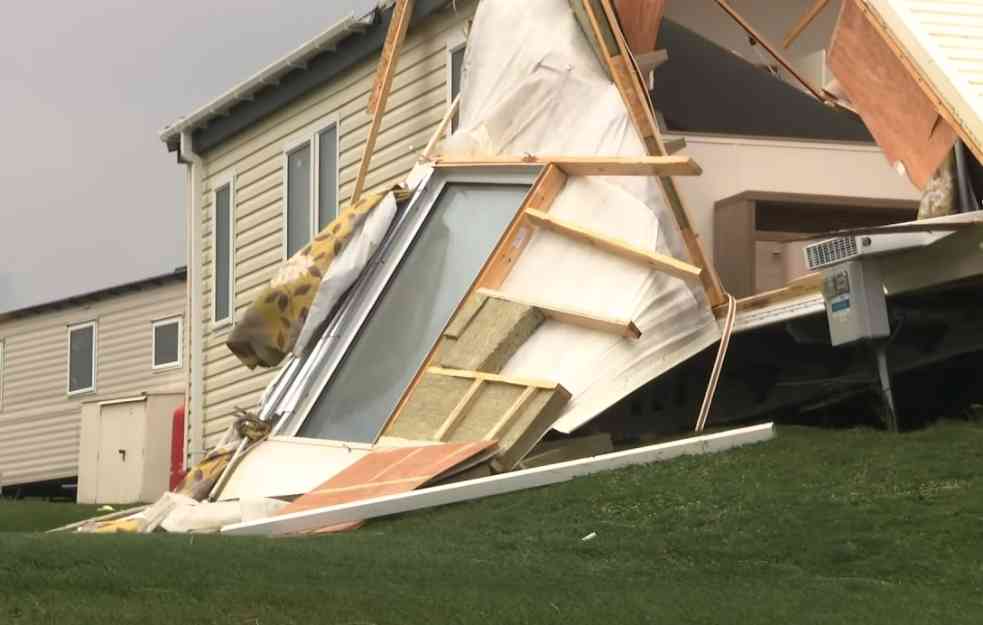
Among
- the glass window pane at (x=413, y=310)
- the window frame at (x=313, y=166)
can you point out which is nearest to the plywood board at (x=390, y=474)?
the glass window pane at (x=413, y=310)

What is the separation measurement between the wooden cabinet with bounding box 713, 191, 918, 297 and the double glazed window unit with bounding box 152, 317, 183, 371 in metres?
16.5

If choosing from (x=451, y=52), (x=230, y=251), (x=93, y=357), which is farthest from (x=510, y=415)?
(x=93, y=357)

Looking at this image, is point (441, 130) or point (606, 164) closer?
point (606, 164)

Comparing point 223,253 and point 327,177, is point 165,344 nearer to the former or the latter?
point 223,253

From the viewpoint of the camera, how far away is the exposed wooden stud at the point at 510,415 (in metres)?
9.01

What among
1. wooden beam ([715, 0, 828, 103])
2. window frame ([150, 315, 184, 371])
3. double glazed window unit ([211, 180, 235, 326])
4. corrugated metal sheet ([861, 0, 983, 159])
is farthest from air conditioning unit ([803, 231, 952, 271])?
window frame ([150, 315, 184, 371])

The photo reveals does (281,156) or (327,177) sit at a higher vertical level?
(281,156)

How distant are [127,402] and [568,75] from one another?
442 inches

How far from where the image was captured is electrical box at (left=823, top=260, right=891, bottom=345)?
8.95 metres

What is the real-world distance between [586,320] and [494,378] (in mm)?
764

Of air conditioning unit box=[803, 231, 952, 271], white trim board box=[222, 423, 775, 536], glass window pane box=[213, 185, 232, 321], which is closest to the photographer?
white trim board box=[222, 423, 775, 536]

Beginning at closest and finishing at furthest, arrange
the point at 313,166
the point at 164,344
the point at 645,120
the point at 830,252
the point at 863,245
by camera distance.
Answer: the point at 863,245, the point at 830,252, the point at 645,120, the point at 313,166, the point at 164,344

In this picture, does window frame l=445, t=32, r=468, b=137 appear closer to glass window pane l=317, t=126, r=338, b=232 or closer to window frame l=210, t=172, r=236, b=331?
glass window pane l=317, t=126, r=338, b=232

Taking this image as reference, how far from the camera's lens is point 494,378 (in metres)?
9.51
